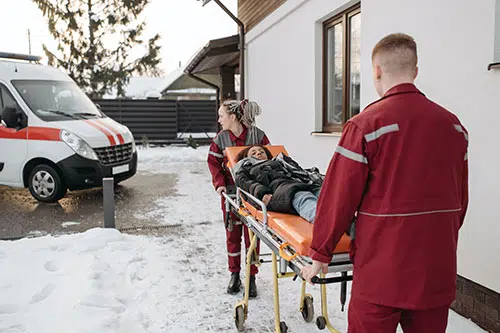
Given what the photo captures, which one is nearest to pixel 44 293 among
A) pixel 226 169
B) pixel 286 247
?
pixel 226 169

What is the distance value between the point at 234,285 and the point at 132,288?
96cm

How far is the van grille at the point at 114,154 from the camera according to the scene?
316 inches

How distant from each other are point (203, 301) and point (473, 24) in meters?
3.14

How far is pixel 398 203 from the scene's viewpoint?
1804 millimetres

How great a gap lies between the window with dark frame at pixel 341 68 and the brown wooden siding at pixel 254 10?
2.07 meters

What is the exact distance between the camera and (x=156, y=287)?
4195 mm

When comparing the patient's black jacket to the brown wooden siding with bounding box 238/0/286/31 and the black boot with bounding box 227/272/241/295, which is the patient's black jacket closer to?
the black boot with bounding box 227/272/241/295

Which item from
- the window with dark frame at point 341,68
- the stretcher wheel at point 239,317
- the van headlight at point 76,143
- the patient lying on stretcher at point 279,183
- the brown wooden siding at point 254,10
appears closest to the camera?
the patient lying on stretcher at point 279,183

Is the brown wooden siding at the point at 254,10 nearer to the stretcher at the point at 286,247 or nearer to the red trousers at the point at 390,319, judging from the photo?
the stretcher at the point at 286,247

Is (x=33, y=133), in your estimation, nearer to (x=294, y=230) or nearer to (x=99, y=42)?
(x=294, y=230)

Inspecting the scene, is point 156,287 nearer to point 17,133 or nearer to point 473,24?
point 473,24

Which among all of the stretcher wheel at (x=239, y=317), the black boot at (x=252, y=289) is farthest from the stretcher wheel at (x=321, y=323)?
the black boot at (x=252, y=289)

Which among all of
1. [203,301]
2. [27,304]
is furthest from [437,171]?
[27,304]

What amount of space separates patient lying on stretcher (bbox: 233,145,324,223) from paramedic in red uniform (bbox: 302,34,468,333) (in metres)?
0.75
